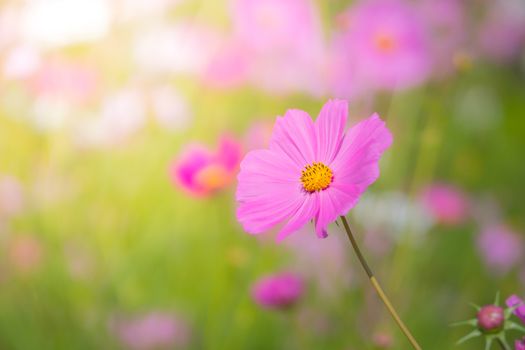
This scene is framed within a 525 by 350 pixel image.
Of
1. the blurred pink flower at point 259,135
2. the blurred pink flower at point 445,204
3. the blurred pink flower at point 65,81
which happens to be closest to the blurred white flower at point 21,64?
the blurred pink flower at point 65,81

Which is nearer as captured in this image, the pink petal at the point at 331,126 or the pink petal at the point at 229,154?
the pink petal at the point at 331,126

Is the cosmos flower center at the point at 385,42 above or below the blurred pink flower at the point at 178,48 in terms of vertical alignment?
below

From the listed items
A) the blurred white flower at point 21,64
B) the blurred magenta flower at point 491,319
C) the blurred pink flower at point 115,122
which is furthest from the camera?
the blurred pink flower at point 115,122

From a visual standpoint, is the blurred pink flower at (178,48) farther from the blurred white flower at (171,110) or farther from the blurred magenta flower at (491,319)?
the blurred magenta flower at (491,319)

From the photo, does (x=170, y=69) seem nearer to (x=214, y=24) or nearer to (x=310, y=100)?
(x=214, y=24)

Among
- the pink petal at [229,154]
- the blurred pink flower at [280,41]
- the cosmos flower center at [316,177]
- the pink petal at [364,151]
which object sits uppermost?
the blurred pink flower at [280,41]

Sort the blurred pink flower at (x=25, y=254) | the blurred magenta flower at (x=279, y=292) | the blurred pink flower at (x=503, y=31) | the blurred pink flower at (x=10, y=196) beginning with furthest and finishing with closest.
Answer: the blurred pink flower at (x=503, y=31)
the blurred pink flower at (x=10, y=196)
the blurred pink flower at (x=25, y=254)
the blurred magenta flower at (x=279, y=292)

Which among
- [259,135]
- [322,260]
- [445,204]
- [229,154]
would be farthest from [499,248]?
[229,154]
